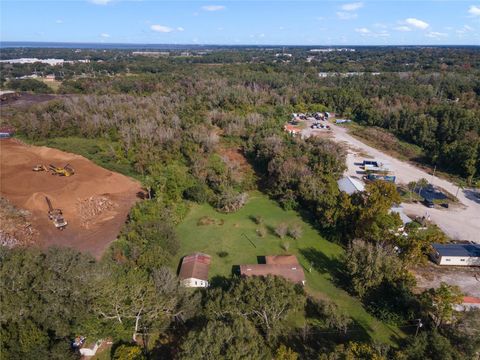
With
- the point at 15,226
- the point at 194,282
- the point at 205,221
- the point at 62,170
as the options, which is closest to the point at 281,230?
the point at 205,221

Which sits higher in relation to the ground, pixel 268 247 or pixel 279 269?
pixel 279 269

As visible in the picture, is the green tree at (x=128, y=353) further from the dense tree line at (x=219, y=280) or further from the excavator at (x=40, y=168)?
the excavator at (x=40, y=168)

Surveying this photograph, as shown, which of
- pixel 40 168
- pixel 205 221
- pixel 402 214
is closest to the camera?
pixel 402 214

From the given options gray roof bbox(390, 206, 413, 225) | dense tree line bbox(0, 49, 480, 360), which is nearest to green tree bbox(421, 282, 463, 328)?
dense tree line bbox(0, 49, 480, 360)

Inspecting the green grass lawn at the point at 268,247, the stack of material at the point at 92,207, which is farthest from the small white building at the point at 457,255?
the stack of material at the point at 92,207

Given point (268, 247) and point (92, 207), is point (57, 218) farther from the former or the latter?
point (268, 247)

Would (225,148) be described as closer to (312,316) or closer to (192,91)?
(192,91)
